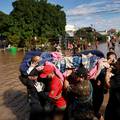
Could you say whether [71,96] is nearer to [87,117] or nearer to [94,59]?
[87,117]

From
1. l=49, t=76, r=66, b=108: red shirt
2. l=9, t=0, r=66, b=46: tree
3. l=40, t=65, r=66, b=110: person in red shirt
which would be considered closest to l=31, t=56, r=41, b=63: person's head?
l=40, t=65, r=66, b=110: person in red shirt

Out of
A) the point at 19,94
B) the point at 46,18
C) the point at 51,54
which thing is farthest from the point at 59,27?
the point at 51,54

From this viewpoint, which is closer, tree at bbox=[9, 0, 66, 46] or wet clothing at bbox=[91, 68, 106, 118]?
wet clothing at bbox=[91, 68, 106, 118]

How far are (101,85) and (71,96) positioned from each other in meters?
1.12

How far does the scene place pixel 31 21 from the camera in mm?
61406

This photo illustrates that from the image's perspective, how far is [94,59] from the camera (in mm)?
8086

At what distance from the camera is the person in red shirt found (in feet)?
23.2

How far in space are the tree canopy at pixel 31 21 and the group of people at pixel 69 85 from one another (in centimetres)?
5046

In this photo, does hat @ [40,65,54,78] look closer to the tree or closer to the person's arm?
the person's arm

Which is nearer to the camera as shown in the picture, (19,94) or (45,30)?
(19,94)

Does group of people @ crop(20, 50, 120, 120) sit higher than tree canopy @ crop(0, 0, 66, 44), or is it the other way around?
group of people @ crop(20, 50, 120, 120)

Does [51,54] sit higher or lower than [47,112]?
higher

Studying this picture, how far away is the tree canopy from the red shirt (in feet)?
169

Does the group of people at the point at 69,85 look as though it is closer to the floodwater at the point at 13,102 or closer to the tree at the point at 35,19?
the floodwater at the point at 13,102
